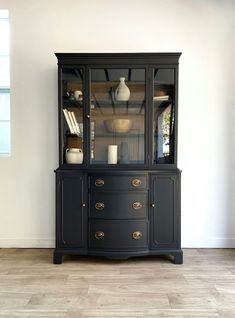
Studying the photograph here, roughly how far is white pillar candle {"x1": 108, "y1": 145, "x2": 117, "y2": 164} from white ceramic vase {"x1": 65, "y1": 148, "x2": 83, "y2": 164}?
0.87ft

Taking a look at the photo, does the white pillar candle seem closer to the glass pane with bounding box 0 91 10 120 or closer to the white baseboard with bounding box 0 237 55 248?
the white baseboard with bounding box 0 237 55 248

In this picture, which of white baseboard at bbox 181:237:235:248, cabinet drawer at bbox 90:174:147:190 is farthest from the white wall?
cabinet drawer at bbox 90:174:147:190

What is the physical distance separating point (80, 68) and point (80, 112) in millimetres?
393

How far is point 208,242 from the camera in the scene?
9.15 feet

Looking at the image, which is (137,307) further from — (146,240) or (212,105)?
(212,105)

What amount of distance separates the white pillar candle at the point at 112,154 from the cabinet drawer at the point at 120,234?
550mm

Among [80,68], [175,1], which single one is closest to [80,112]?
[80,68]

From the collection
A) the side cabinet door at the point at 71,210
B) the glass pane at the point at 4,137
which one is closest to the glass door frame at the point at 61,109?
the side cabinet door at the point at 71,210

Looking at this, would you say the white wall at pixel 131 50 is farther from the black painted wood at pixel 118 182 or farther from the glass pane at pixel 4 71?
the black painted wood at pixel 118 182

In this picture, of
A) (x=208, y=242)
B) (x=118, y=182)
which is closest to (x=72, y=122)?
(x=118, y=182)

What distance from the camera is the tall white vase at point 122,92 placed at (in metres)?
2.49

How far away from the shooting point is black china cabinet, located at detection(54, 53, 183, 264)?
7.76 ft

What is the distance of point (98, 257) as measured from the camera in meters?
2.54

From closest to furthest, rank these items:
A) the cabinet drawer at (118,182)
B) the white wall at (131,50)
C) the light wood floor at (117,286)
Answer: the light wood floor at (117,286) → the cabinet drawer at (118,182) → the white wall at (131,50)
